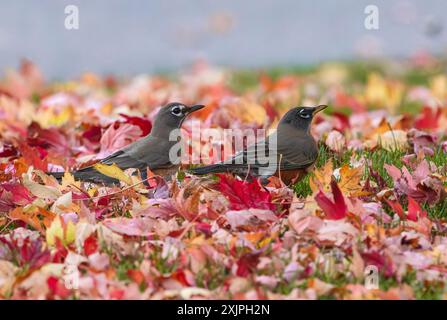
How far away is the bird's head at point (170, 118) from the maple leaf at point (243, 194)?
1.08 m

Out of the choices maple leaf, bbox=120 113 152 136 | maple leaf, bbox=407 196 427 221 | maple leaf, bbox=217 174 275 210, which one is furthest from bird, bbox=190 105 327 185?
maple leaf, bbox=120 113 152 136

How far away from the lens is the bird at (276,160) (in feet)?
15.0

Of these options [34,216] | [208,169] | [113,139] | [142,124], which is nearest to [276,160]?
[208,169]

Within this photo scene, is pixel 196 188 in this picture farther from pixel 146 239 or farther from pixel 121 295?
pixel 121 295

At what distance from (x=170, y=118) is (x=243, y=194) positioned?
1.20 m

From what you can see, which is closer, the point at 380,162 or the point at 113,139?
the point at 380,162

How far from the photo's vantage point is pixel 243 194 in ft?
13.5

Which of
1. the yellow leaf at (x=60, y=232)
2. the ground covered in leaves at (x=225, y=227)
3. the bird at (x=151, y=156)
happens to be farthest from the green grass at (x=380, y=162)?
the yellow leaf at (x=60, y=232)

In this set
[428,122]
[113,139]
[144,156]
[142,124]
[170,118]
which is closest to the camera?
[144,156]

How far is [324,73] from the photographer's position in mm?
10945

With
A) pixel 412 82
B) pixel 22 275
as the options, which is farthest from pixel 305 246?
pixel 412 82

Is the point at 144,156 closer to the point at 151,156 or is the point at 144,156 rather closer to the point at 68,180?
the point at 151,156

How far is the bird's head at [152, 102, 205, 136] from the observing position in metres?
5.15

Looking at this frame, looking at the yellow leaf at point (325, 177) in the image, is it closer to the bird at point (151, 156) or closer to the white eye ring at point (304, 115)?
the white eye ring at point (304, 115)
